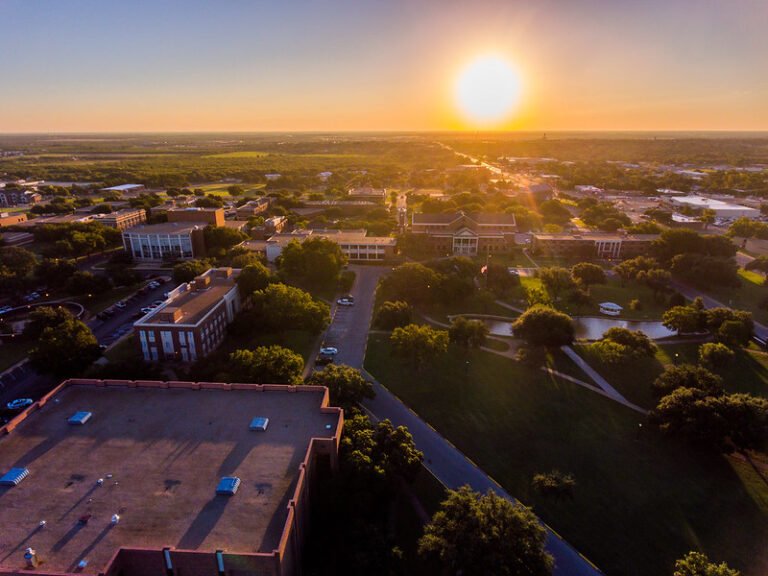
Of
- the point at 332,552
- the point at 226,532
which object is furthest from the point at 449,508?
the point at 226,532

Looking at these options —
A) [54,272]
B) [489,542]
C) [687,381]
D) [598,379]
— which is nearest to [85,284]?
[54,272]

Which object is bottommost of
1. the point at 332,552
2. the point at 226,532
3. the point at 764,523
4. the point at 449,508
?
the point at 764,523

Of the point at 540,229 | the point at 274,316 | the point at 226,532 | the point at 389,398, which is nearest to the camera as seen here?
the point at 226,532

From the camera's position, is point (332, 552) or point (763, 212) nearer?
point (332, 552)

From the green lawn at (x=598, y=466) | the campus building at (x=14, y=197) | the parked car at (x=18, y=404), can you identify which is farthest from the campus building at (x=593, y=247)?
the campus building at (x=14, y=197)

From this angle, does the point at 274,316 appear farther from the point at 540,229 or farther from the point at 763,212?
the point at 763,212

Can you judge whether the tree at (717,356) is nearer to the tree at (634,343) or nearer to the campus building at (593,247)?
the tree at (634,343)
